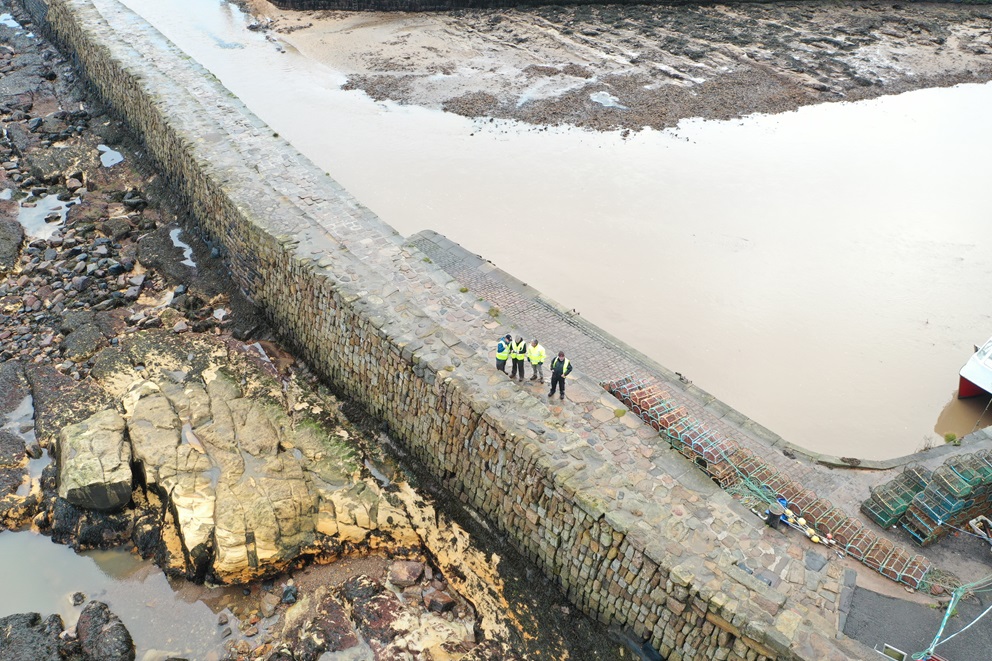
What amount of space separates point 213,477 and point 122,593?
1.52 meters

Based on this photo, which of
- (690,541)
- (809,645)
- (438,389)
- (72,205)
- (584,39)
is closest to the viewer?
(809,645)

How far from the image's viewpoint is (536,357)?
857 centimetres

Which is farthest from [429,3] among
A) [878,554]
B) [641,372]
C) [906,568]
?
[906,568]

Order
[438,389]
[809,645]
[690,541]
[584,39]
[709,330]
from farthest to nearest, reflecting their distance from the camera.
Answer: [584,39] < [709,330] < [438,389] < [690,541] < [809,645]

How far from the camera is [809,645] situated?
6.16 m

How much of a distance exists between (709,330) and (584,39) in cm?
1323

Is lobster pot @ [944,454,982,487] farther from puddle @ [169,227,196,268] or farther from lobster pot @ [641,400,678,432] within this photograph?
puddle @ [169,227,196,268]

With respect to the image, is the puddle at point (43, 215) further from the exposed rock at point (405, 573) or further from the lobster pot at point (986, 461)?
the lobster pot at point (986, 461)

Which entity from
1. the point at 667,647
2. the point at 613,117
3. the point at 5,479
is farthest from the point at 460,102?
the point at 667,647

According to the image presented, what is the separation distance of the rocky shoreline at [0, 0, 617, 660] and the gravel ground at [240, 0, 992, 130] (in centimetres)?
960

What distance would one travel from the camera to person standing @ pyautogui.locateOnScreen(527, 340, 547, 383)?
8562 millimetres

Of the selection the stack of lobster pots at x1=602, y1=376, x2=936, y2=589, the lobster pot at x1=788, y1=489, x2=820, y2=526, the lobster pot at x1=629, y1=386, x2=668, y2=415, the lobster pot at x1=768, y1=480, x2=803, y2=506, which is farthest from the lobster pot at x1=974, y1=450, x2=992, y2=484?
the lobster pot at x1=629, y1=386, x2=668, y2=415

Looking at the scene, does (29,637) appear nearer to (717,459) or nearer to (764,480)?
(717,459)

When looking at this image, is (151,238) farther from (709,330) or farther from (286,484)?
(709,330)
